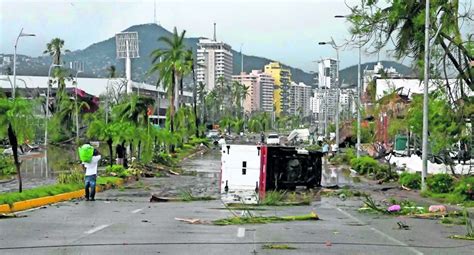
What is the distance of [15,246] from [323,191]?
21743mm

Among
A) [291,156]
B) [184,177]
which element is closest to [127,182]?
[184,177]

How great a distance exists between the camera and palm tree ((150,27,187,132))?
79875mm

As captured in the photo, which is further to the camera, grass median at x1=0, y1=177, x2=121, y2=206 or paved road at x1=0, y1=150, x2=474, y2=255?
grass median at x1=0, y1=177, x2=121, y2=206

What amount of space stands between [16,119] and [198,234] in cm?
1087

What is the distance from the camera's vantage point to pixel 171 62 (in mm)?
79875

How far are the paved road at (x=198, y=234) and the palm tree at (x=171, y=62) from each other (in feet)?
184

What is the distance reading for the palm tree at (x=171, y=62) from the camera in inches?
A: 3145

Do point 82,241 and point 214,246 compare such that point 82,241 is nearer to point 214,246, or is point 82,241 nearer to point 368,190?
point 214,246

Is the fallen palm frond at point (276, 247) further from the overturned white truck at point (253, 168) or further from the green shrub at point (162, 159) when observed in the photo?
the green shrub at point (162, 159)

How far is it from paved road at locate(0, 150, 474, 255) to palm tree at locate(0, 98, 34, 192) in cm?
311

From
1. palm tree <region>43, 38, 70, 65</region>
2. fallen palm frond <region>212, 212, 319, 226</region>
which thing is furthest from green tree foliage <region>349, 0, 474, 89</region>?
palm tree <region>43, 38, 70, 65</region>

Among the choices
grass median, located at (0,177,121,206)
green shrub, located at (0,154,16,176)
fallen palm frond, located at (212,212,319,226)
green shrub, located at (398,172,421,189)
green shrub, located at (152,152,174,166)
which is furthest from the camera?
green shrub, located at (152,152,174,166)

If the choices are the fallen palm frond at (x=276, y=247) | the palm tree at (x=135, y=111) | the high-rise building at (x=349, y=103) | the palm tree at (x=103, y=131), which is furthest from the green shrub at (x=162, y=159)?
the fallen palm frond at (x=276, y=247)

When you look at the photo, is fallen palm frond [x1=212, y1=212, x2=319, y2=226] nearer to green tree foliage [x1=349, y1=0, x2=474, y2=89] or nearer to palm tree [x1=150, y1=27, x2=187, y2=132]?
green tree foliage [x1=349, y1=0, x2=474, y2=89]
